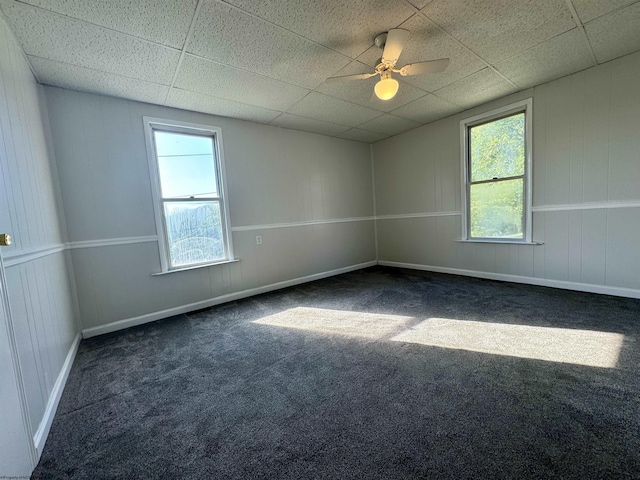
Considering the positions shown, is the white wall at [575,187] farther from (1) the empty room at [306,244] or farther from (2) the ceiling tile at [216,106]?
(2) the ceiling tile at [216,106]

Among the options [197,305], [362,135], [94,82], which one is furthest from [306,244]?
[94,82]

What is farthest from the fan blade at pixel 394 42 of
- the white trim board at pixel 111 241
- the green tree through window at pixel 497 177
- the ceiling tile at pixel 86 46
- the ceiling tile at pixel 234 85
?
the white trim board at pixel 111 241

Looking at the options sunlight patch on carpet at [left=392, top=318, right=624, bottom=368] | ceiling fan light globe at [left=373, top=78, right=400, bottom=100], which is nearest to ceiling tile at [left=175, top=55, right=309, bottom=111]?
ceiling fan light globe at [left=373, top=78, right=400, bottom=100]

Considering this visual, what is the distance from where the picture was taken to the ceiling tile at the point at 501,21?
1850 millimetres

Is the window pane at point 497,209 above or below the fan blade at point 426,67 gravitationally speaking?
below

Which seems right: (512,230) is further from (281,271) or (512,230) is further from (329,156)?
(281,271)

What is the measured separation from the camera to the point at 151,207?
2.97 m

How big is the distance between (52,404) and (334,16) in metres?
3.13

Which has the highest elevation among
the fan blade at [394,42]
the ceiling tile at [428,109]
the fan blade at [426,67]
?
the ceiling tile at [428,109]

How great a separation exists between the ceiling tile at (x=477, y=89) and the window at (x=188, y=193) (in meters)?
3.00

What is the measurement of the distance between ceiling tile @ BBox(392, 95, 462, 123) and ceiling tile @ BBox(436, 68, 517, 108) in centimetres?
11

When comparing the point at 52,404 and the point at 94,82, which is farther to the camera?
the point at 94,82

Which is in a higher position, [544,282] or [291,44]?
[291,44]

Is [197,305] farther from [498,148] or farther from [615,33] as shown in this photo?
[615,33]
